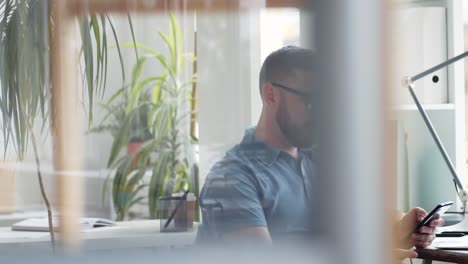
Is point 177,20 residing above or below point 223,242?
above

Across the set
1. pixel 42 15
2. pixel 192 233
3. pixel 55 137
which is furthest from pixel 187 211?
pixel 42 15

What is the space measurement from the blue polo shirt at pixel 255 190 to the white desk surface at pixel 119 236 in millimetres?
61

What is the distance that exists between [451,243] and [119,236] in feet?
6.39

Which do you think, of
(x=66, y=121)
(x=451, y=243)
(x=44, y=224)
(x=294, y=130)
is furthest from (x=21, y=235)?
(x=451, y=243)

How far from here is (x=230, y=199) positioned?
1078mm

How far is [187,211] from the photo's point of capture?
1.04 meters

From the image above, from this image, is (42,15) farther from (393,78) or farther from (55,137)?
(393,78)

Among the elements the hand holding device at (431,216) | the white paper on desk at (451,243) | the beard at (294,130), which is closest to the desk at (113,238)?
the beard at (294,130)

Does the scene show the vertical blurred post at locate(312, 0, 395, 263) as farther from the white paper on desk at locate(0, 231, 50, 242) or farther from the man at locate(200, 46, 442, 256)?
the white paper on desk at locate(0, 231, 50, 242)

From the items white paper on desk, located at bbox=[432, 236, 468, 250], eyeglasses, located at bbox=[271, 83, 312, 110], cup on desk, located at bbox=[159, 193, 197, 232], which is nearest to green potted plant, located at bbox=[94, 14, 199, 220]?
cup on desk, located at bbox=[159, 193, 197, 232]

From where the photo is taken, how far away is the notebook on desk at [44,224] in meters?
1.02

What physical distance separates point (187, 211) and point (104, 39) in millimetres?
238

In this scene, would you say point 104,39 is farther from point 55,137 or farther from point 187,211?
point 187,211

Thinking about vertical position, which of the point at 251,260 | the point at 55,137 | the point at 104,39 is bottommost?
the point at 251,260
